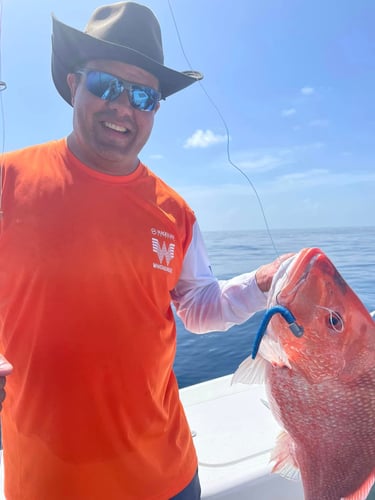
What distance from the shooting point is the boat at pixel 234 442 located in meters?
1.87

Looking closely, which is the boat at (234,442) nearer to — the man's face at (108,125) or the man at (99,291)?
the man at (99,291)

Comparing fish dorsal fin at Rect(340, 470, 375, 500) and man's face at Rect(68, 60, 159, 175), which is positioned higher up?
man's face at Rect(68, 60, 159, 175)

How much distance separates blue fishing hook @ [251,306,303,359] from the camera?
1034 mm

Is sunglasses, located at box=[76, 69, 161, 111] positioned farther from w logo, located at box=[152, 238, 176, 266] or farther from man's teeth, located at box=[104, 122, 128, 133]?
w logo, located at box=[152, 238, 176, 266]

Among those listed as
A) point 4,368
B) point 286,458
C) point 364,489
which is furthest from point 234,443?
point 4,368

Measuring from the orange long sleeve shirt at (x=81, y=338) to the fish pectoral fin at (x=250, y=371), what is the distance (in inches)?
16.5

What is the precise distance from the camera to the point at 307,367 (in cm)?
109

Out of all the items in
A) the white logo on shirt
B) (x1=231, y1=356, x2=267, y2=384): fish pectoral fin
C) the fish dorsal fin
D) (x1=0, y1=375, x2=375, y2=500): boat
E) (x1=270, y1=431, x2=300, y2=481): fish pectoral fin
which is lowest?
(x1=0, y1=375, x2=375, y2=500): boat

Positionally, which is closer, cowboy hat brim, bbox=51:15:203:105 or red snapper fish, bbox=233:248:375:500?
red snapper fish, bbox=233:248:375:500

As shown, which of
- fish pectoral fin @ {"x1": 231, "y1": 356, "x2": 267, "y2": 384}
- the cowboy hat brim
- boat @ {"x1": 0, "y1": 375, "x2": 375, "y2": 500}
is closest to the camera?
fish pectoral fin @ {"x1": 231, "y1": 356, "x2": 267, "y2": 384}

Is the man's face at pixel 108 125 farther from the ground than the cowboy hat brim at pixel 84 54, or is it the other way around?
the cowboy hat brim at pixel 84 54

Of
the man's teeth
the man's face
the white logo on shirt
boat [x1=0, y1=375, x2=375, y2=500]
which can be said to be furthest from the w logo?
boat [x1=0, y1=375, x2=375, y2=500]

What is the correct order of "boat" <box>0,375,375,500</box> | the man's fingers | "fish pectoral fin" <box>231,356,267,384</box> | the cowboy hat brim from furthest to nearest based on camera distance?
"boat" <box>0,375,375,500</box> → the cowboy hat brim → "fish pectoral fin" <box>231,356,267,384</box> → the man's fingers

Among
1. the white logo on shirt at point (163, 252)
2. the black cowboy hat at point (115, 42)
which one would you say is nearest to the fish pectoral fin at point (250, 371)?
the white logo on shirt at point (163, 252)
